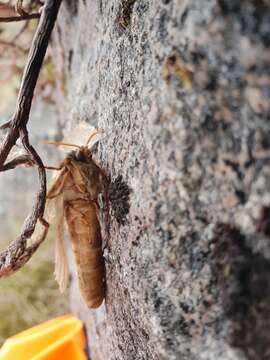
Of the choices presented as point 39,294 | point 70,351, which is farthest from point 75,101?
point 39,294

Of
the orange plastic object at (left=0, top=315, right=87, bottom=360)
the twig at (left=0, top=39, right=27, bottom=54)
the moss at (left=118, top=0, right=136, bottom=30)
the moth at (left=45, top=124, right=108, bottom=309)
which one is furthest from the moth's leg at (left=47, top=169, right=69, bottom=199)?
the twig at (left=0, top=39, right=27, bottom=54)

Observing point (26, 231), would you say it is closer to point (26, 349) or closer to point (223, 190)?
point (223, 190)

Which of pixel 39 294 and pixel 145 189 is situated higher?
pixel 145 189

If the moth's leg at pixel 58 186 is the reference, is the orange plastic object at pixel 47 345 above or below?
below

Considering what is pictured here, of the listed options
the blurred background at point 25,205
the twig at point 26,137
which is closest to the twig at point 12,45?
the blurred background at point 25,205

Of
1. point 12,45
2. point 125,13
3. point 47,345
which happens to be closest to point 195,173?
point 125,13

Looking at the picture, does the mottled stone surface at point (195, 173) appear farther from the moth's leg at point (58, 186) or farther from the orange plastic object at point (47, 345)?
the orange plastic object at point (47, 345)

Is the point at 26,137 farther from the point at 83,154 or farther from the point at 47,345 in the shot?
the point at 47,345
